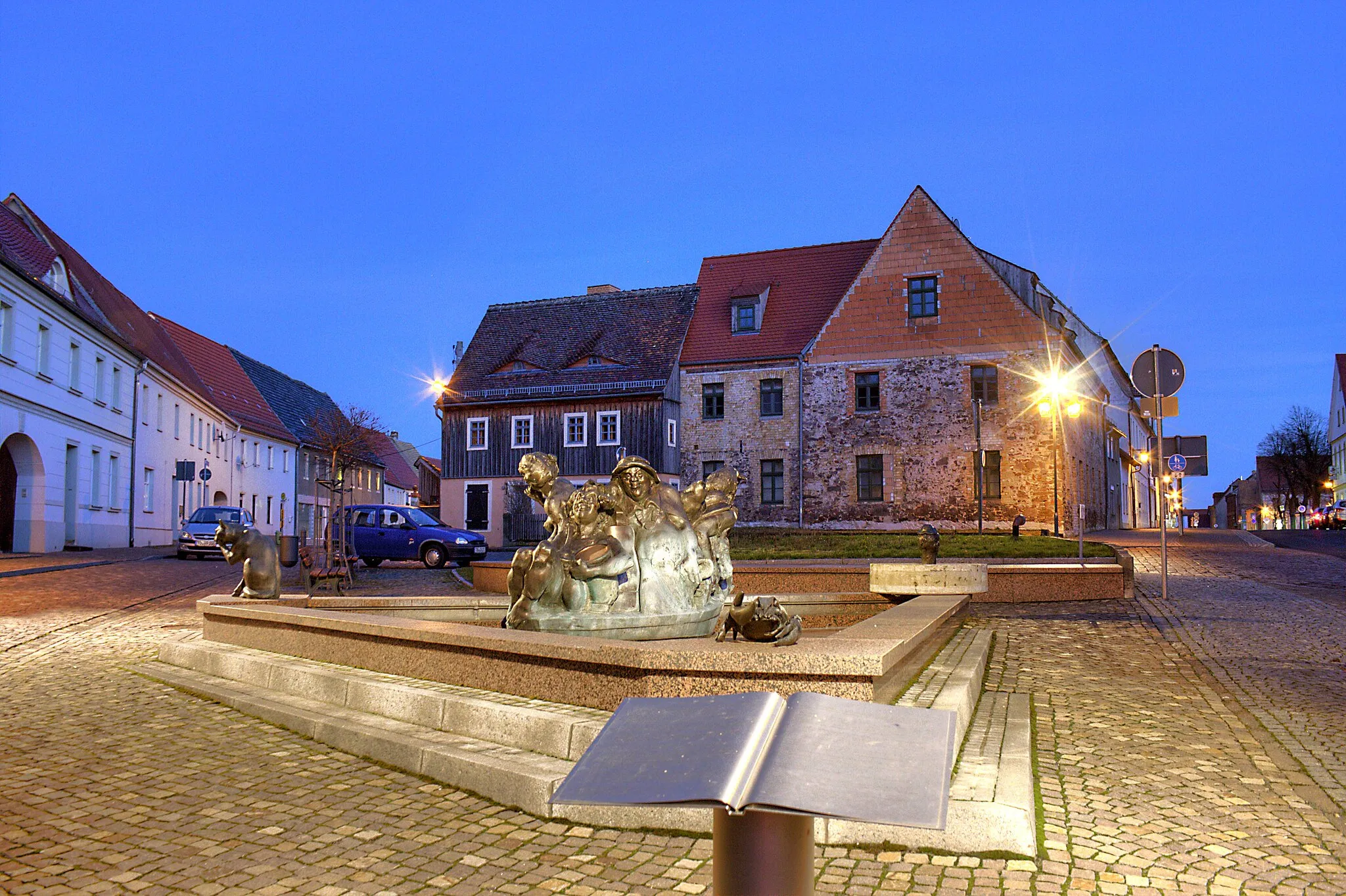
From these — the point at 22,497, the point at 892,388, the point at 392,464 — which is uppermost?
the point at 892,388

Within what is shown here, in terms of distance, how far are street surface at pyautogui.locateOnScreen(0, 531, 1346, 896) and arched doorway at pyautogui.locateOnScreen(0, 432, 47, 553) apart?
71.1 feet

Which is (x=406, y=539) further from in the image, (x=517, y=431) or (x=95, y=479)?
(x=517, y=431)

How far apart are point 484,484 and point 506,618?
1405 inches

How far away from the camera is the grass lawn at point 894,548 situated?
19.4m

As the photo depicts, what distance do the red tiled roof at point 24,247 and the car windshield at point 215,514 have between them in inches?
287

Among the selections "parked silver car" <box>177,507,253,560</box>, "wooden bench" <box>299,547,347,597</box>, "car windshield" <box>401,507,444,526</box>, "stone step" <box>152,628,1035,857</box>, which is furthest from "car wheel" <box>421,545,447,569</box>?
"stone step" <box>152,628,1035,857</box>

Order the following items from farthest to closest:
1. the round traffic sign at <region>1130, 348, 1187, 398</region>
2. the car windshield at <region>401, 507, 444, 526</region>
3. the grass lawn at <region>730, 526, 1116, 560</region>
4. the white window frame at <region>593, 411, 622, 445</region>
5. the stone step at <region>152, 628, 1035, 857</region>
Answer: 1. the white window frame at <region>593, 411, 622, 445</region>
2. the car windshield at <region>401, 507, 444, 526</region>
3. the grass lawn at <region>730, 526, 1116, 560</region>
4. the round traffic sign at <region>1130, 348, 1187, 398</region>
5. the stone step at <region>152, 628, 1035, 857</region>

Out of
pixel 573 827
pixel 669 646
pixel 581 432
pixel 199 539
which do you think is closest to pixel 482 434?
pixel 581 432

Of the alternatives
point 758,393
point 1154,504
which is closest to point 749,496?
point 758,393

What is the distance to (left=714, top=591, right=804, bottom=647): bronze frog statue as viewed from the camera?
17.6 feet

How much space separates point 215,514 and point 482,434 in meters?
14.0

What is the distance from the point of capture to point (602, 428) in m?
40.7

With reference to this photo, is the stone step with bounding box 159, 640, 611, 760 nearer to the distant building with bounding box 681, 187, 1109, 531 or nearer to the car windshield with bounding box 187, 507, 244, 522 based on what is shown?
the car windshield with bounding box 187, 507, 244, 522

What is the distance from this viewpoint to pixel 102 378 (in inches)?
1284
